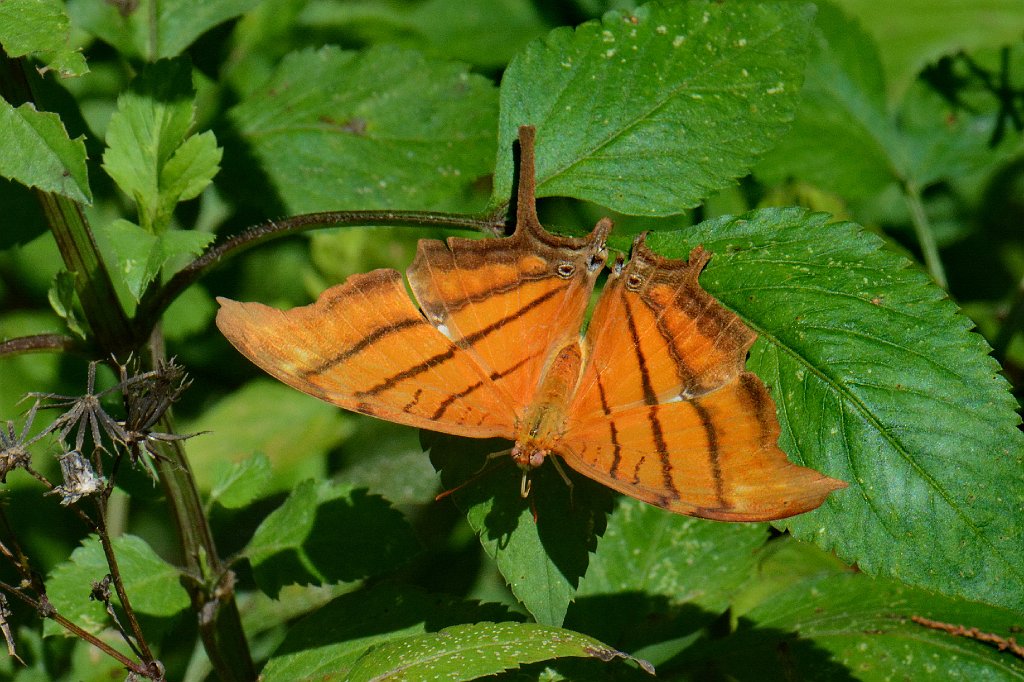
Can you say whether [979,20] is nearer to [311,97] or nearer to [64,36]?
[311,97]

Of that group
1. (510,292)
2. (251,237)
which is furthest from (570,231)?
(251,237)

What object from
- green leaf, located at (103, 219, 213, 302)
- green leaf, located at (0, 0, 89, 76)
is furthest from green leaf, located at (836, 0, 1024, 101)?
green leaf, located at (0, 0, 89, 76)

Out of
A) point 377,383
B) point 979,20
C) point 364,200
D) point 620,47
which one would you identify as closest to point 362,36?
point 364,200

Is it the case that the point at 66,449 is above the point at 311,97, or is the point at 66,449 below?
below

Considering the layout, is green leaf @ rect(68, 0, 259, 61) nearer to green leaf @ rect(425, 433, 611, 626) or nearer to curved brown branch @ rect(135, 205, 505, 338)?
curved brown branch @ rect(135, 205, 505, 338)

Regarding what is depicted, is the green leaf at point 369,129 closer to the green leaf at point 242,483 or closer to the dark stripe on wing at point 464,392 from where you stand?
the dark stripe on wing at point 464,392

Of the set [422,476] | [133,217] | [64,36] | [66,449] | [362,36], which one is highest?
[362,36]
